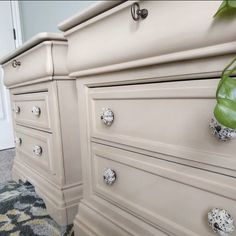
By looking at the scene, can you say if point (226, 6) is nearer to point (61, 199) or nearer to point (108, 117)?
point (108, 117)

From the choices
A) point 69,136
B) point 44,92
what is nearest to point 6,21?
point 44,92

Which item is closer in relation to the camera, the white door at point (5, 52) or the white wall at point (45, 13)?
the white wall at point (45, 13)

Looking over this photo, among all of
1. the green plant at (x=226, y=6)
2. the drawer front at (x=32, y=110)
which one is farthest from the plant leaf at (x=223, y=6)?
the drawer front at (x=32, y=110)

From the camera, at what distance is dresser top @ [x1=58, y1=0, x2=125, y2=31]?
53 cm

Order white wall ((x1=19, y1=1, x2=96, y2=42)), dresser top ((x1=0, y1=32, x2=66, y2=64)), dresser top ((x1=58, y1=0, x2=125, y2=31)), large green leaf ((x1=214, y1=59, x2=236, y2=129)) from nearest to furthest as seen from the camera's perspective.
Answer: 1. large green leaf ((x1=214, y1=59, x2=236, y2=129))
2. dresser top ((x1=58, y1=0, x2=125, y2=31))
3. dresser top ((x1=0, y1=32, x2=66, y2=64))
4. white wall ((x1=19, y1=1, x2=96, y2=42))

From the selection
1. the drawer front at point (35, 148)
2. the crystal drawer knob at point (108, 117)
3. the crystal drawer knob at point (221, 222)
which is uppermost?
the crystal drawer knob at point (108, 117)

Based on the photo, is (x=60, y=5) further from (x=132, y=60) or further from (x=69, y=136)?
(x=132, y=60)

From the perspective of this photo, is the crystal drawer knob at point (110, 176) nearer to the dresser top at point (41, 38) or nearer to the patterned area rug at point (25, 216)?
the patterned area rug at point (25, 216)

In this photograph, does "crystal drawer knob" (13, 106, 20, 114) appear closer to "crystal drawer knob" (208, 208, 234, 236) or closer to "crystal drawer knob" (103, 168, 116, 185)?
"crystal drawer knob" (103, 168, 116, 185)

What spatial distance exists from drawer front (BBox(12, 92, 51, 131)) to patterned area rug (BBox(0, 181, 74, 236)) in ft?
1.19

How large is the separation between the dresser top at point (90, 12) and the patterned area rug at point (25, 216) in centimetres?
73

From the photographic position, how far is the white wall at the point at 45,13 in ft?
5.16

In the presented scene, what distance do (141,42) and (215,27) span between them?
0.53 feet

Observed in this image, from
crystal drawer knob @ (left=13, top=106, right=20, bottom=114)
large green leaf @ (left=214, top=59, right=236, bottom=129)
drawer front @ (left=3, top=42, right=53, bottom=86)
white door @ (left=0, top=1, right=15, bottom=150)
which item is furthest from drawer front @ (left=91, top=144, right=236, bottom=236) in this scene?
white door @ (left=0, top=1, right=15, bottom=150)
